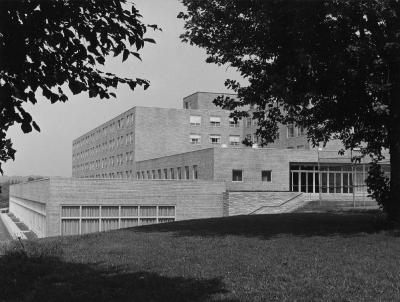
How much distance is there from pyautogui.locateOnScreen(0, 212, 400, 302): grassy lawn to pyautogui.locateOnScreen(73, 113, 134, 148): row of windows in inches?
2482

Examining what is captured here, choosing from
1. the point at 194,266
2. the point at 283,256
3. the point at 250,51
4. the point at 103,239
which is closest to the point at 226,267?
the point at 194,266

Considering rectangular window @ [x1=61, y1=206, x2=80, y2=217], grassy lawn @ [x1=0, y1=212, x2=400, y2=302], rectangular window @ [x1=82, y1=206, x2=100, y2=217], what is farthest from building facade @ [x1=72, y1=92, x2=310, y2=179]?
grassy lawn @ [x1=0, y1=212, x2=400, y2=302]

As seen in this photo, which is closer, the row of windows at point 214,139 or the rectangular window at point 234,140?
the row of windows at point 214,139

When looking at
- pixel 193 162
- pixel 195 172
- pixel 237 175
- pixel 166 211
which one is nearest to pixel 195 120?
pixel 193 162

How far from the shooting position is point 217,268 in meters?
9.95

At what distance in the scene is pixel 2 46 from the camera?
5359mm

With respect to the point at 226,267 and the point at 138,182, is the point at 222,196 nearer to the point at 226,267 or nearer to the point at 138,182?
the point at 138,182

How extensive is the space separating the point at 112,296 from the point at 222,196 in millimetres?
41537

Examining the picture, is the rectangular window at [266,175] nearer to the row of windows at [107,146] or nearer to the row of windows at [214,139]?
the row of windows at [214,139]

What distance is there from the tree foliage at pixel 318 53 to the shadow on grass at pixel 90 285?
262 inches

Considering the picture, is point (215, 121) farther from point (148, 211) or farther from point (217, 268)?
point (217, 268)

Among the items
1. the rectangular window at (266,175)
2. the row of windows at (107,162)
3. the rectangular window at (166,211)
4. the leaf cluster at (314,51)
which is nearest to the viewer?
the leaf cluster at (314,51)

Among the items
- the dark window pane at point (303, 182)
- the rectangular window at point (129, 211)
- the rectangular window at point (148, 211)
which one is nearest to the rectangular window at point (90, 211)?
the rectangular window at point (129, 211)

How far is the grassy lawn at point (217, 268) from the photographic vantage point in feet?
25.8
